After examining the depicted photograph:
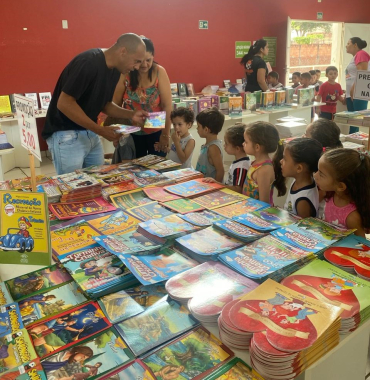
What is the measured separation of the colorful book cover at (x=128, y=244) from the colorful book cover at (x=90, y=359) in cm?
39

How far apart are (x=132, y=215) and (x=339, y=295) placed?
104 centimetres

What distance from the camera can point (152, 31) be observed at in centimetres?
701

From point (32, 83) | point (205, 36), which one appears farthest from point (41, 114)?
point (205, 36)

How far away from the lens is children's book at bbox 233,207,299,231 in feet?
5.29

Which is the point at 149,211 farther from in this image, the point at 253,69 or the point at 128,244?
the point at 253,69

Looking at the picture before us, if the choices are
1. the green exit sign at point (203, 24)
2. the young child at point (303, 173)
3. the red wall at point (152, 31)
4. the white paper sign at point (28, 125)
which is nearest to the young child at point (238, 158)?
the young child at point (303, 173)

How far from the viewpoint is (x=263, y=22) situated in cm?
850

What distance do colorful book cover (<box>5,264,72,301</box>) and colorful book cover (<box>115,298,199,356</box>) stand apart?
1.20ft

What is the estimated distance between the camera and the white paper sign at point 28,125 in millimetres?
1638

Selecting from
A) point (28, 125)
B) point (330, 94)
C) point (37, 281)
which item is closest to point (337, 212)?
point (37, 281)

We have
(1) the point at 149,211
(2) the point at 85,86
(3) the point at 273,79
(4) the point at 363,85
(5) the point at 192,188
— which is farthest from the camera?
(3) the point at 273,79

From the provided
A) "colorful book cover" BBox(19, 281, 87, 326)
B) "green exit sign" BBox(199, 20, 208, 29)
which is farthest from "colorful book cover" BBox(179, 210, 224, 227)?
"green exit sign" BBox(199, 20, 208, 29)

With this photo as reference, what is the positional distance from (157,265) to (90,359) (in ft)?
1.40

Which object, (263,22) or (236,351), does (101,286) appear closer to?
(236,351)
